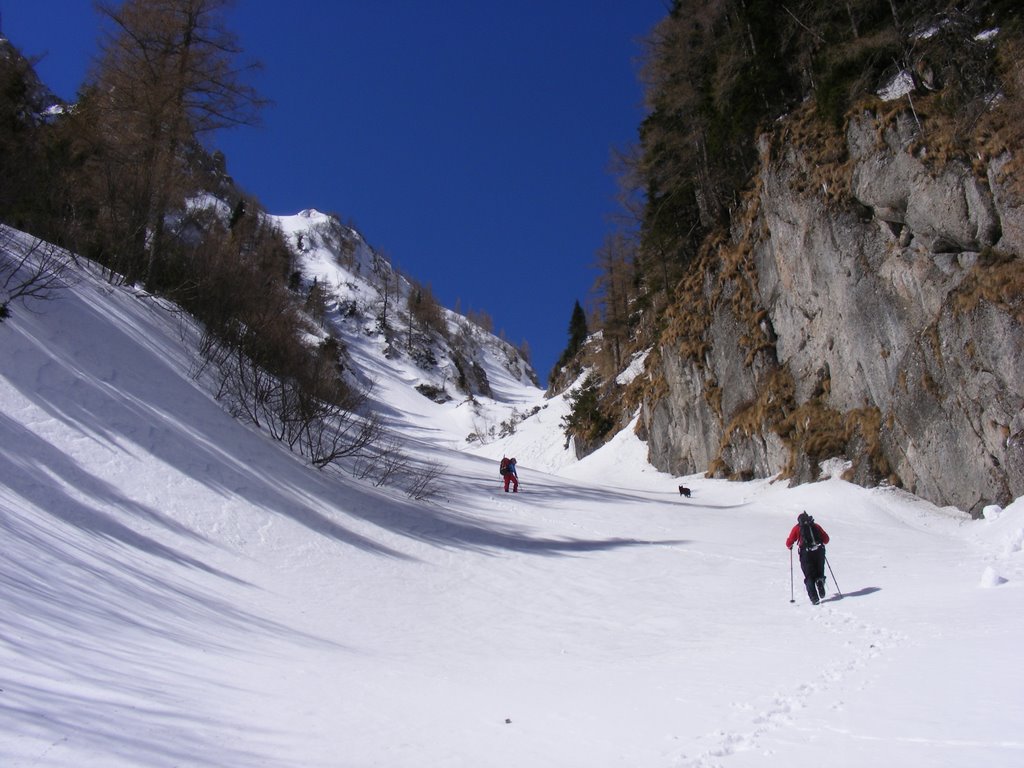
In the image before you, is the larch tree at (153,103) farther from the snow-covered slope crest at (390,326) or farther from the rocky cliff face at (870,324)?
the snow-covered slope crest at (390,326)

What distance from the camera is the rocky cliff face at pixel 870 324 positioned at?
46.8ft

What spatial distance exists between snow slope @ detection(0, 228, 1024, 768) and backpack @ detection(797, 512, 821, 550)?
86 cm

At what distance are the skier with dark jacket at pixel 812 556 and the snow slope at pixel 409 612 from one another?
0.46 meters

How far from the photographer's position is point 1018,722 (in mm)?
3777

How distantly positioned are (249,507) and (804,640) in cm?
921

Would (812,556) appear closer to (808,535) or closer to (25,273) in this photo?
(808,535)

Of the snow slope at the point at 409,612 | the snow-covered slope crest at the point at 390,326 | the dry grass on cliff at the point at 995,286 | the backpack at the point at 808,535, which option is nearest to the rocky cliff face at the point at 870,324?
the dry grass on cliff at the point at 995,286

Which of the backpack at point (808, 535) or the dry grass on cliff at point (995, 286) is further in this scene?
the dry grass on cliff at point (995, 286)

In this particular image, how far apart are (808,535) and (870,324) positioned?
36.9 feet

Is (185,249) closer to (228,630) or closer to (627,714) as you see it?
(228,630)

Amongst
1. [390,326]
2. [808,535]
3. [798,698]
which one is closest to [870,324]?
[808,535]

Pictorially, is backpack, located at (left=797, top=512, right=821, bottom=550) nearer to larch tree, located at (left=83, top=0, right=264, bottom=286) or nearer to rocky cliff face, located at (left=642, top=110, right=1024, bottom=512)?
rocky cliff face, located at (left=642, top=110, right=1024, bottom=512)

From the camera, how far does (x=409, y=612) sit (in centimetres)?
881

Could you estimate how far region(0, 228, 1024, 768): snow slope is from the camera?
3.85 metres
